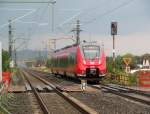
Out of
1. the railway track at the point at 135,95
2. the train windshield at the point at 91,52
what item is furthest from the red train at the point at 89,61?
the railway track at the point at 135,95

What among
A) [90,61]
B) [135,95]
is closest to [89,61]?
[90,61]

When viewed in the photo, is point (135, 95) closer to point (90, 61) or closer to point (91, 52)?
point (90, 61)

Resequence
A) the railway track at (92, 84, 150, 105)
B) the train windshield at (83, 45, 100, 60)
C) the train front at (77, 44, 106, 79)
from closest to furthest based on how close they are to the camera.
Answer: the railway track at (92, 84, 150, 105), the train front at (77, 44, 106, 79), the train windshield at (83, 45, 100, 60)

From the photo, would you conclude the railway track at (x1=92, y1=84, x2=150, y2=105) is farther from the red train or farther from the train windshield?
the train windshield

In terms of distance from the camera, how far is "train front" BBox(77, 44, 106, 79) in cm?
4503

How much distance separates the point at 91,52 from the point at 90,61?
84cm

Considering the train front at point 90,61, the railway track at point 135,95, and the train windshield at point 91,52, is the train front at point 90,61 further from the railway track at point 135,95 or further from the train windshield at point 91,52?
the railway track at point 135,95

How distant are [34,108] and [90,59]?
75.5 ft

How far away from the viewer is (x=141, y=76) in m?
42.6

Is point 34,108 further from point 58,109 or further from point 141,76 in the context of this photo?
point 141,76

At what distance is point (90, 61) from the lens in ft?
149

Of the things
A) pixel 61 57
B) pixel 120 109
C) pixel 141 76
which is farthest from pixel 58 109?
pixel 61 57

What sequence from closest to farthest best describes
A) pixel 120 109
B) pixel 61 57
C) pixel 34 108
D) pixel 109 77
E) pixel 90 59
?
pixel 120 109 < pixel 34 108 < pixel 90 59 < pixel 109 77 < pixel 61 57

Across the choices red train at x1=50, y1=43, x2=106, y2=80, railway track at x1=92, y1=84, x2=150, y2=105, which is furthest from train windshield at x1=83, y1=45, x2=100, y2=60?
railway track at x1=92, y1=84, x2=150, y2=105
